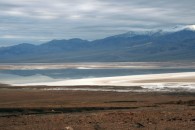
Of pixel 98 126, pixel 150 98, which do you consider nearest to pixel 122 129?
pixel 98 126

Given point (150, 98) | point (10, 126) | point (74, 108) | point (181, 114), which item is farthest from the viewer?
point (150, 98)

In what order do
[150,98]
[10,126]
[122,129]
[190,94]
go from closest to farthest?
[122,129] < [10,126] < [150,98] < [190,94]

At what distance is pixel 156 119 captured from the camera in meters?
20.4

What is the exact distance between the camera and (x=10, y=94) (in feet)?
149

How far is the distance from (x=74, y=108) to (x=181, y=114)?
8.93 m

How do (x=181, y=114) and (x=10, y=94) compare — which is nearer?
(x=181, y=114)

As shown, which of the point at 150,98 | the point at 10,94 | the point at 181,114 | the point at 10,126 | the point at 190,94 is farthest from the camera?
the point at 10,94

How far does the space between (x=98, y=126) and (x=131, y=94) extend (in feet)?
80.4

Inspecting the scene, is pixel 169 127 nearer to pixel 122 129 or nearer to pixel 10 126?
pixel 122 129

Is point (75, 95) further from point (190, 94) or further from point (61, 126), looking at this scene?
point (61, 126)

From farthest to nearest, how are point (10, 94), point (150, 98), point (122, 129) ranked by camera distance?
point (10, 94) < point (150, 98) < point (122, 129)

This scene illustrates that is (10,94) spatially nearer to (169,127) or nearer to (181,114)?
(181,114)

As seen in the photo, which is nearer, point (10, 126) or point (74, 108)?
point (10, 126)

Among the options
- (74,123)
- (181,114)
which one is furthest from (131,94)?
(74,123)
